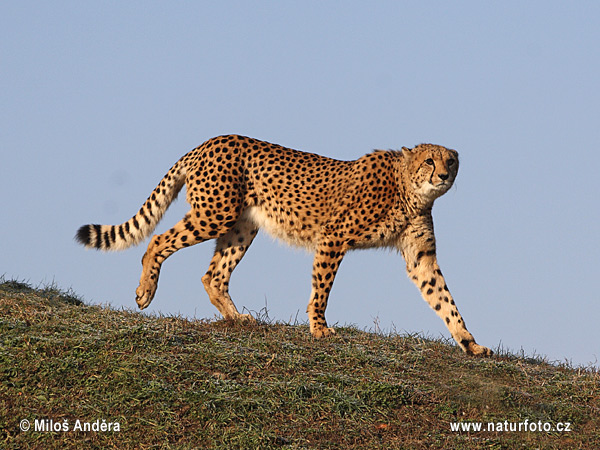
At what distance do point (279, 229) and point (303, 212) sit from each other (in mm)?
313

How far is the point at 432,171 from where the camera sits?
302 inches

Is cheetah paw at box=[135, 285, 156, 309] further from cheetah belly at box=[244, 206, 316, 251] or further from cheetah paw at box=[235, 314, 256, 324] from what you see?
cheetah belly at box=[244, 206, 316, 251]

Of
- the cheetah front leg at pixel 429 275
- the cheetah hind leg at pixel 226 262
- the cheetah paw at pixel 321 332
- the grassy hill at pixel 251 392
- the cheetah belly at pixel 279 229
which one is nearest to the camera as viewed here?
the grassy hill at pixel 251 392

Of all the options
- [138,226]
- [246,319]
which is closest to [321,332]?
[246,319]

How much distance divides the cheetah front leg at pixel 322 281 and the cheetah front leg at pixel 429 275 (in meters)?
0.67

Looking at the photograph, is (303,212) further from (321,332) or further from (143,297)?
(143,297)

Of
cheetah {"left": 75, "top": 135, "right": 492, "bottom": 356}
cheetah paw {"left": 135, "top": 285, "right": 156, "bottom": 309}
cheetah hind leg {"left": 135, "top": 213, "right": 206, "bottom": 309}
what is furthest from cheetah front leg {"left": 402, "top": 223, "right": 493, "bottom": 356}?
cheetah paw {"left": 135, "top": 285, "right": 156, "bottom": 309}

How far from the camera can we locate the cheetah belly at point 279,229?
8.20 meters

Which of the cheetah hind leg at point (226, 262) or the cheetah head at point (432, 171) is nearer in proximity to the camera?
the cheetah head at point (432, 171)

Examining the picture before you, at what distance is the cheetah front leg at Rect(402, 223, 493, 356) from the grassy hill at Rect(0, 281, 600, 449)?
1.97ft

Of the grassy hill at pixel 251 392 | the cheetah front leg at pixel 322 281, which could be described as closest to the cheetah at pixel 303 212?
the cheetah front leg at pixel 322 281

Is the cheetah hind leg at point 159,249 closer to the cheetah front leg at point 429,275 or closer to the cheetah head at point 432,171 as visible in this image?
the cheetah front leg at point 429,275

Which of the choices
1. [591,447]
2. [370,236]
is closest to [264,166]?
[370,236]

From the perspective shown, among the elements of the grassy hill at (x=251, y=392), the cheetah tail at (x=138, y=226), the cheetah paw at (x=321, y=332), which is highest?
the cheetah tail at (x=138, y=226)
